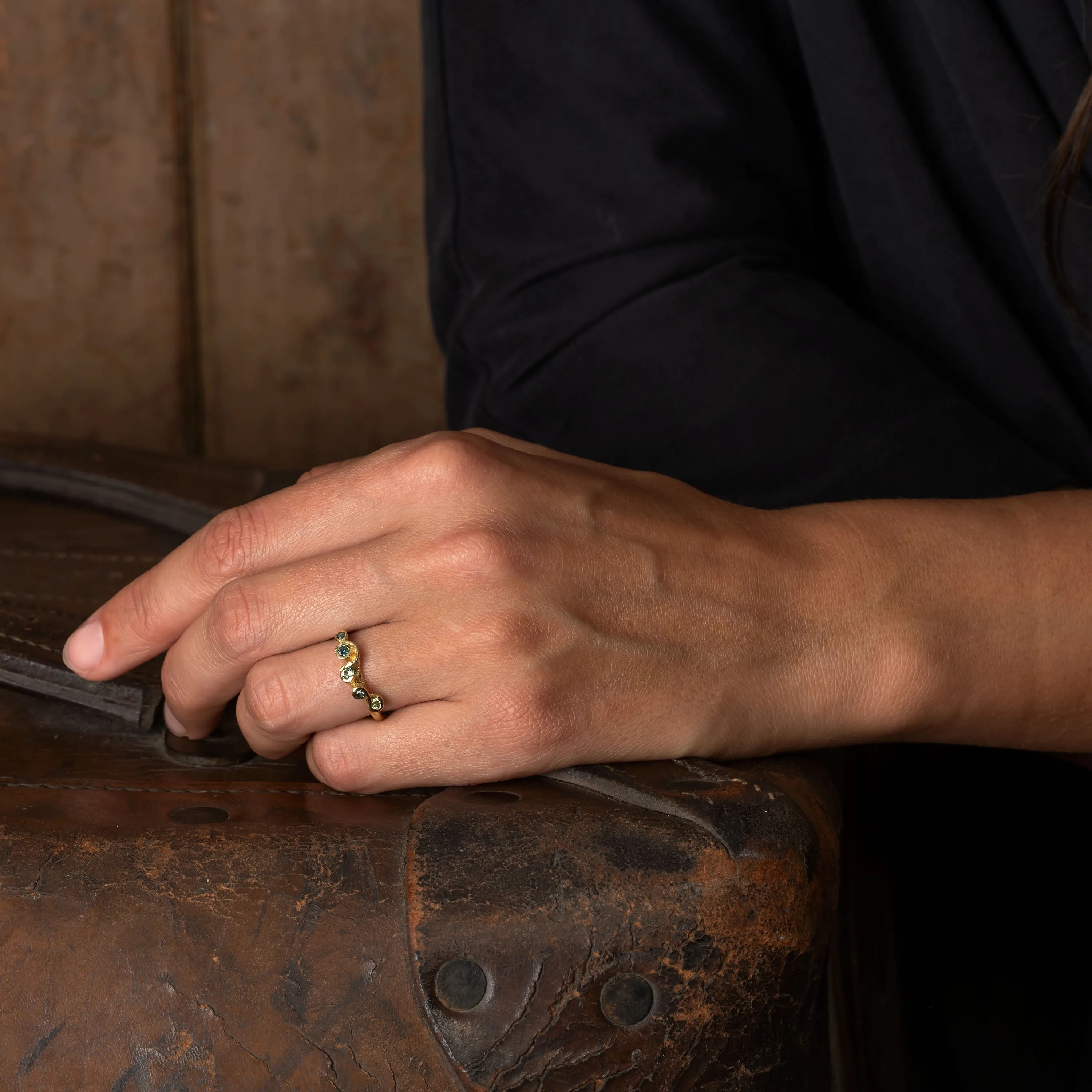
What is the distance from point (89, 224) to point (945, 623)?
1584mm

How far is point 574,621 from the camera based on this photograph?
1.70ft

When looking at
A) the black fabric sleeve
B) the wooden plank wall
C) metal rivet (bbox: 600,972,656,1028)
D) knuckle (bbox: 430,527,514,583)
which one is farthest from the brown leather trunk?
the wooden plank wall

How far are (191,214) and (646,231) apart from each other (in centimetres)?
115

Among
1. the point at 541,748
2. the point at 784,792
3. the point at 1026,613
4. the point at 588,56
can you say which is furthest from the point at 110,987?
the point at 588,56

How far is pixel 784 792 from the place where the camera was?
51 centimetres

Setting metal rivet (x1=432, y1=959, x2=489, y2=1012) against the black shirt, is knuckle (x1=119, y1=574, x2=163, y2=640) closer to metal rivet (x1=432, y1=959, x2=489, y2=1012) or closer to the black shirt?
metal rivet (x1=432, y1=959, x2=489, y2=1012)

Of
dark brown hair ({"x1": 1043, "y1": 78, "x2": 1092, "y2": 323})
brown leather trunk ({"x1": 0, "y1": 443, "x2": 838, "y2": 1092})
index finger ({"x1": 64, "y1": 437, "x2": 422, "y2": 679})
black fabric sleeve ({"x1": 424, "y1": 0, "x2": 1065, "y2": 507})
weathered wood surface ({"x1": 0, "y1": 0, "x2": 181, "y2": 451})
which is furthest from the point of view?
weathered wood surface ({"x1": 0, "y1": 0, "x2": 181, "y2": 451})

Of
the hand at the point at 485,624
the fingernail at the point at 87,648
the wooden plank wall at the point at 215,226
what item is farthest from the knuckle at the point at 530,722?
the wooden plank wall at the point at 215,226

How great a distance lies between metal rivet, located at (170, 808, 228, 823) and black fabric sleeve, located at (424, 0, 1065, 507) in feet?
1.50

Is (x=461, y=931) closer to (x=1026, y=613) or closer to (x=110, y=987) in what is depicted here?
(x=110, y=987)

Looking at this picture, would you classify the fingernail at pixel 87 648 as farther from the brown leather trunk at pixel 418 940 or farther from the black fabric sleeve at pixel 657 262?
the black fabric sleeve at pixel 657 262

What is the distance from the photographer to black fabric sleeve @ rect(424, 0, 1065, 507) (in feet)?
2.61

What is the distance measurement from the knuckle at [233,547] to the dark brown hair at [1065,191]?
536mm

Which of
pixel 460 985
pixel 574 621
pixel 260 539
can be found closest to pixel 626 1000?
pixel 460 985
